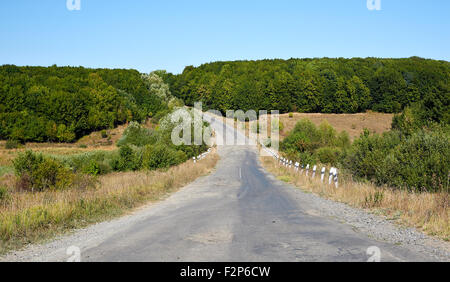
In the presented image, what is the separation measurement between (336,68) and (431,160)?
12310 centimetres

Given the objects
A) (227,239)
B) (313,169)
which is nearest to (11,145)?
(313,169)

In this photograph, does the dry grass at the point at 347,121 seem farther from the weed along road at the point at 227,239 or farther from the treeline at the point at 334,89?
the weed along road at the point at 227,239

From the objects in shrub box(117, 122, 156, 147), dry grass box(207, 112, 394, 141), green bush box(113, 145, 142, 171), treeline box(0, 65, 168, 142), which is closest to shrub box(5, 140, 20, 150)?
treeline box(0, 65, 168, 142)

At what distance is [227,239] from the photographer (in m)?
7.42

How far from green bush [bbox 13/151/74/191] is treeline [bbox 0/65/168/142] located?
68121mm

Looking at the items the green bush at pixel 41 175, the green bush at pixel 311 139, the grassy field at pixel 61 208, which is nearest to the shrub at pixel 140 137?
the green bush at pixel 311 139

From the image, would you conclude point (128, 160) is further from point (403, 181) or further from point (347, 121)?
point (347, 121)

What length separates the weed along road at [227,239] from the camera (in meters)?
6.19

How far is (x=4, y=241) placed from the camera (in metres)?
7.50

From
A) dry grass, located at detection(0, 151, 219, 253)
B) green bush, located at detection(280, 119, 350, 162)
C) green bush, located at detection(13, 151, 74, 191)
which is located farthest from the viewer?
green bush, located at detection(280, 119, 350, 162)

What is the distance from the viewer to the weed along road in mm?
6188

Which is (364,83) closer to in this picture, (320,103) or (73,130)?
(320,103)

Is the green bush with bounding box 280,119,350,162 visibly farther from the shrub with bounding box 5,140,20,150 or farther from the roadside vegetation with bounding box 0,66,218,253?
the shrub with bounding box 5,140,20,150

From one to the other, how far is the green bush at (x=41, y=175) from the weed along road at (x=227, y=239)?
7.37 metres
